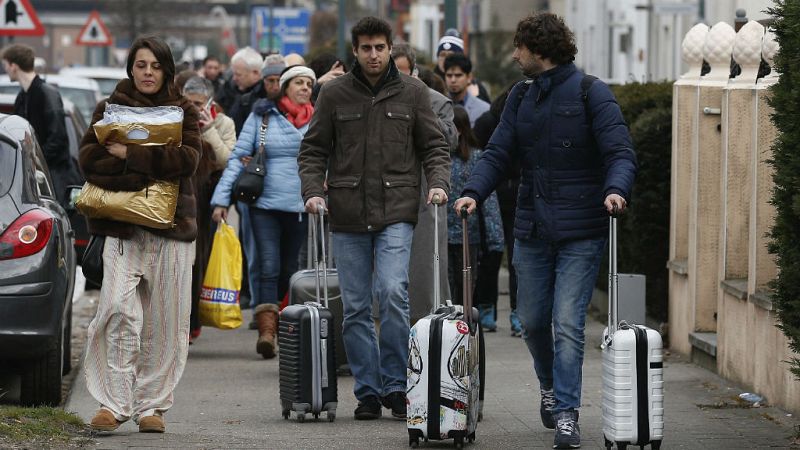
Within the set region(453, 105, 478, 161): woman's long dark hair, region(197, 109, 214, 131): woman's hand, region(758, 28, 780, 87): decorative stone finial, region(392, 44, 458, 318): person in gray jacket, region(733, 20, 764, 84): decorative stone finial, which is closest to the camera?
region(758, 28, 780, 87): decorative stone finial

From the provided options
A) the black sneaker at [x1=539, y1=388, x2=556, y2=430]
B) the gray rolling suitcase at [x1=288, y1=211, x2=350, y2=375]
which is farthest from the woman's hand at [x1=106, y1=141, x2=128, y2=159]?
the black sneaker at [x1=539, y1=388, x2=556, y2=430]

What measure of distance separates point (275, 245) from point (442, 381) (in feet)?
13.6

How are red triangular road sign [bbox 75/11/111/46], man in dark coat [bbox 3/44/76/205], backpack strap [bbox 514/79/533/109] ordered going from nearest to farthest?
backpack strap [bbox 514/79/533/109]
man in dark coat [bbox 3/44/76/205]
red triangular road sign [bbox 75/11/111/46]

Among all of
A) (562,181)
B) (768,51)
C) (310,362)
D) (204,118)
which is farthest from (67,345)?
(768,51)

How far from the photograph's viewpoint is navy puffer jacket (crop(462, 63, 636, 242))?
7.57 metres

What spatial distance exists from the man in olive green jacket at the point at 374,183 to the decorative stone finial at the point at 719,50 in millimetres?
2890

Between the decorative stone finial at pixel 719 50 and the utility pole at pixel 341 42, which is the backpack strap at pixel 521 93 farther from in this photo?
the utility pole at pixel 341 42

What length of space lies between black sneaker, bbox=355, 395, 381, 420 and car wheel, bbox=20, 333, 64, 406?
156 cm

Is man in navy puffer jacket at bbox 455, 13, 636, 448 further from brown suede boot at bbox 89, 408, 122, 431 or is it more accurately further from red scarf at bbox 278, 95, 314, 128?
red scarf at bbox 278, 95, 314, 128

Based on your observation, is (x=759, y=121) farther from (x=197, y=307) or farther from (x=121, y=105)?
(x=197, y=307)

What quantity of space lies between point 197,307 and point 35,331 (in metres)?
3.33

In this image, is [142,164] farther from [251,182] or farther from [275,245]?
[275,245]

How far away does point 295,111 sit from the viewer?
11430mm

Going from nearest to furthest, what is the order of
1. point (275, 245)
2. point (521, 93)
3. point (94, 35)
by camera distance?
point (521, 93) < point (275, 245) < point (94, 35)
